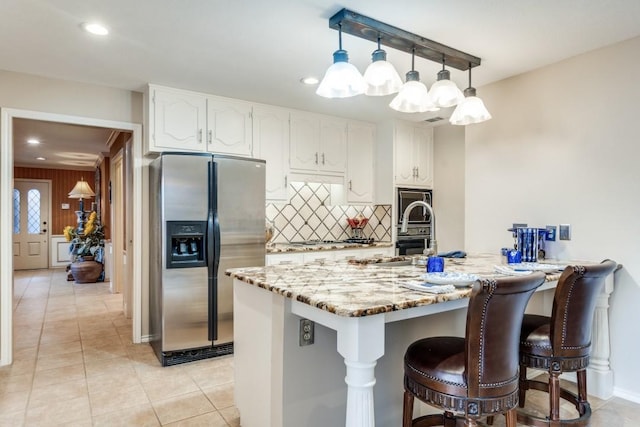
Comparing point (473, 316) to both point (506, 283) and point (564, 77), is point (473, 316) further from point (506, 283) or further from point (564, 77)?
point (564, 77)

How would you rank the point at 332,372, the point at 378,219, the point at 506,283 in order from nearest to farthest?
the point at 506,283
the point at 332,372
the point at 378,219

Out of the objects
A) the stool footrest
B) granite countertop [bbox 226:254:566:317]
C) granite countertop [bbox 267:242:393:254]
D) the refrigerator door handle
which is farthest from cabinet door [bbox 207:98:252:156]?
the stool footrest

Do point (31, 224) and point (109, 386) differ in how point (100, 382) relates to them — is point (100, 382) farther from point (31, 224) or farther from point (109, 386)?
point (31, 224)

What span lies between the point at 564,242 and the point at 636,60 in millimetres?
1302

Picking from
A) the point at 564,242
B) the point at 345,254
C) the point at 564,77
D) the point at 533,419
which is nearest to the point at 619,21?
the point at 564,77

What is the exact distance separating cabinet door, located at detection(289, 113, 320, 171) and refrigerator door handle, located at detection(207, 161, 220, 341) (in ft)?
3.60

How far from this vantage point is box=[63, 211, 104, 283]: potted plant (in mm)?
6676

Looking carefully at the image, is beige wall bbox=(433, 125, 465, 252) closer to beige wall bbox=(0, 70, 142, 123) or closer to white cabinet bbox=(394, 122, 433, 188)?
white cabinet bbox=(394, 122, 433, 188)

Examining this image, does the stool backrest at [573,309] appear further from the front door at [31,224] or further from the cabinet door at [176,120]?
the front door at [31,224]

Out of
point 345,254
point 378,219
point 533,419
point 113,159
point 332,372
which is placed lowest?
point 533,419

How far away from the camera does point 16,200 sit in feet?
28.1

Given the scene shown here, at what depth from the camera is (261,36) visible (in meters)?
2.48

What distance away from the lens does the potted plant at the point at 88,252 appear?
21.9ft

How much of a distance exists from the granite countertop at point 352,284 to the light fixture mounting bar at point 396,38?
141 centimetres
